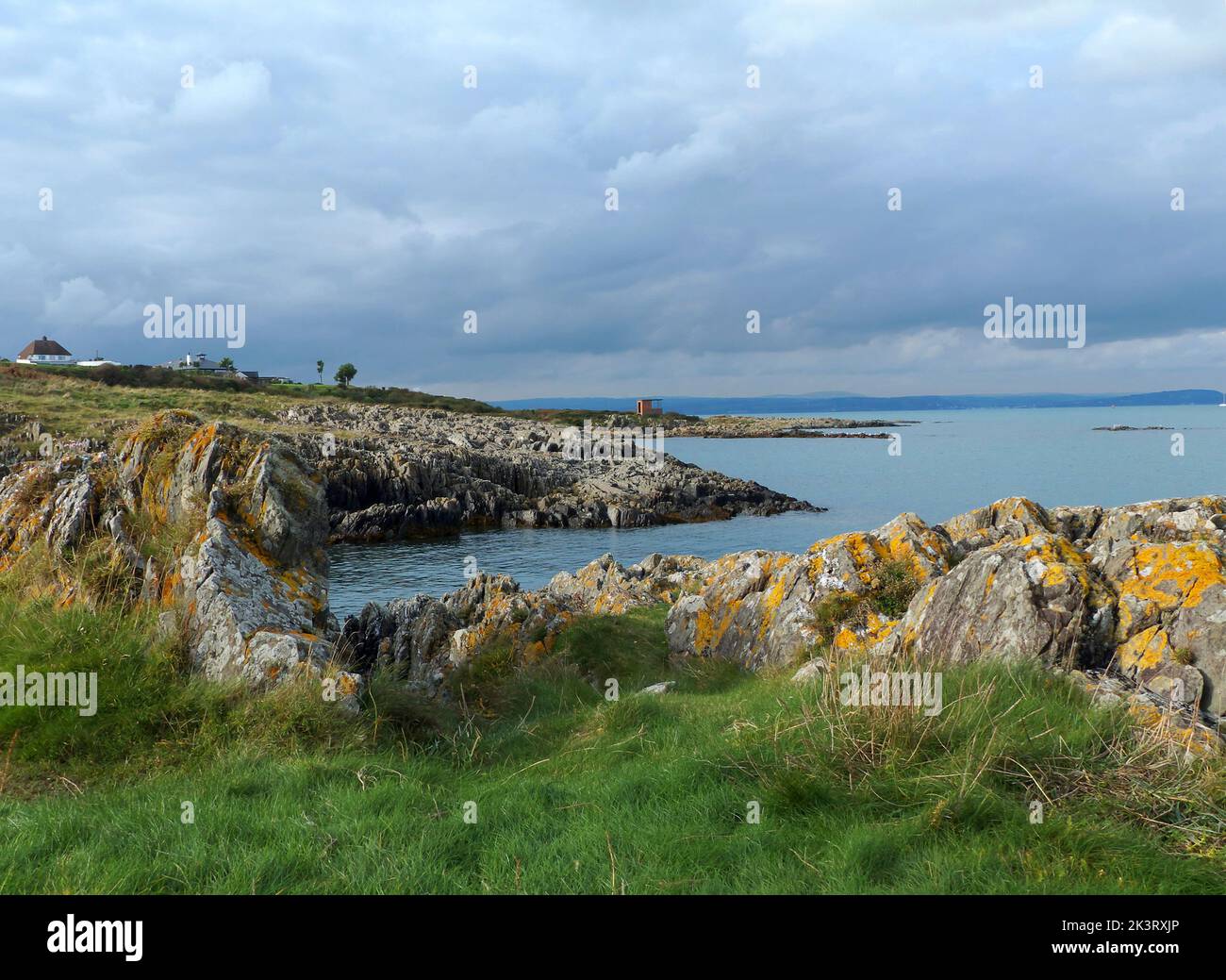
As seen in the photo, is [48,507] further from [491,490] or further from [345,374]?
[345,374]

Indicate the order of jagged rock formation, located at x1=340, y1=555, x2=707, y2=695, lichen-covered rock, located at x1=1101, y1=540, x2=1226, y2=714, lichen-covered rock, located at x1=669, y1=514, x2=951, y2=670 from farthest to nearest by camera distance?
jagged rock formation, located at x1=340, y1=555, x2=707, y2=695 < lichen-covered rock, located at x1=669, y1=514, x2=951, y2=670 < lichen-covered rock, located at x1=1101, y1=540, x2=1226, y2=714

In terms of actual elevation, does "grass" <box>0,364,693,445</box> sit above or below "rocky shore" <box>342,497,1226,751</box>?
above

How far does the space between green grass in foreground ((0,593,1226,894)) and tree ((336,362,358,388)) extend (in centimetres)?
17079

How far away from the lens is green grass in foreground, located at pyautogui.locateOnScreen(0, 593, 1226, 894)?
196 inches

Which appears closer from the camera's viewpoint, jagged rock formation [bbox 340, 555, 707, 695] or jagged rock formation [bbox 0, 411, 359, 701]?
jagged rock formation [bbox 0, 411, 359, 701]

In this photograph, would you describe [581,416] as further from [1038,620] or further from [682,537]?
[1038,620]

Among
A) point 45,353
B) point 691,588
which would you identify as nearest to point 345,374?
point 45,353

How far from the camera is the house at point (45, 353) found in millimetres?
158125

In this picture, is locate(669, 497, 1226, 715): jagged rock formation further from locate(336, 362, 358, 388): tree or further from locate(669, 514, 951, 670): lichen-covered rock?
locate(336, 362, 358, 388): tree

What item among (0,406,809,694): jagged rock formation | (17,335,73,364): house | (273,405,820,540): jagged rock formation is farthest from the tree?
(0,406,809,694): jagged rock formation

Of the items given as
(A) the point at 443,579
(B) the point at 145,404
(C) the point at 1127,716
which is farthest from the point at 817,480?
(C) the point at 1127,716

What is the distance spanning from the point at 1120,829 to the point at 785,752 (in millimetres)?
2346

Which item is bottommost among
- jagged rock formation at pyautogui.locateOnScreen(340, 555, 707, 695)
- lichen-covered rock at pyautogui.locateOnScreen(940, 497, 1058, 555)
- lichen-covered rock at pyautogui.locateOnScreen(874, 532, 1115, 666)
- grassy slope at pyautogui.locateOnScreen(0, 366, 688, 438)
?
jagged rock formation at pyautogui.locateOnScreen(340, 555, 707, 695)

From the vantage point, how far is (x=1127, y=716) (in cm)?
639
